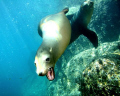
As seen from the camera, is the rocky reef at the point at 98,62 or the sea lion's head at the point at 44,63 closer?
the sea lion's head at the point at 44,63

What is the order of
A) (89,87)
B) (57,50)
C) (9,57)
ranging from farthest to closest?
(9,57)
(89,87)
(57,50)

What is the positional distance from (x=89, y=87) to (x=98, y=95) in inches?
10.4

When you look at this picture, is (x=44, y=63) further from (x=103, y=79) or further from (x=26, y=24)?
(x=26, y=24)

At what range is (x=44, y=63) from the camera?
4.98 feet

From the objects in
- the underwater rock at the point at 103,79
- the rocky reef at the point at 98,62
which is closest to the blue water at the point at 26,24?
the rocky reef at the point at 98,62

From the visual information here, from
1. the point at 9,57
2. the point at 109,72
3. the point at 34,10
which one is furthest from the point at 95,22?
the point at 9,57

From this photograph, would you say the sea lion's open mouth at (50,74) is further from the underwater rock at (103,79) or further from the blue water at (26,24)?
the blue water at (26,24)

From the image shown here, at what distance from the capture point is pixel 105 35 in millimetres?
6758

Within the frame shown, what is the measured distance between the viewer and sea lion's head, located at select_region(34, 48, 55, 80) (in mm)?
1462

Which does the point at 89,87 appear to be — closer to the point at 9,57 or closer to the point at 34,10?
the point at 34,10

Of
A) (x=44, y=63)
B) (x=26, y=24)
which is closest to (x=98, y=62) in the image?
(x=44, y=63)

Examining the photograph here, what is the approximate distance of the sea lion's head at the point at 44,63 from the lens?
4.80 feet

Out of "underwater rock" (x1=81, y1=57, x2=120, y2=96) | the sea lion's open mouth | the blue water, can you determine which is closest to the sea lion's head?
the sea lion's open mouth

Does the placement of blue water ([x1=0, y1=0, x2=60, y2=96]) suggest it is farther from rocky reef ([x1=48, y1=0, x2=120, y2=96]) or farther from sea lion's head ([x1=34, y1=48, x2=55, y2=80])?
sea lion's head ([x1=34, y1=48, x2=55, y2=80])
